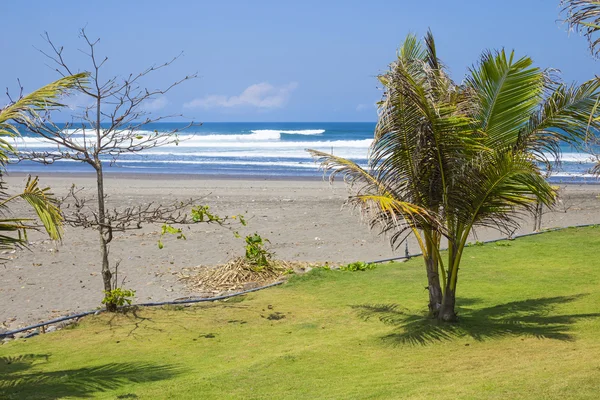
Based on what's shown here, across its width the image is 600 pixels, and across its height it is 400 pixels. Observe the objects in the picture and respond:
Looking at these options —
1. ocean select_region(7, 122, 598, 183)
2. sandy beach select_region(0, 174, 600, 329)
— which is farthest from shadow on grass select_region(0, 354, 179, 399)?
ocean select_region(7, 122, 598, 183)

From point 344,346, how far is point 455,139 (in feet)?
7.68

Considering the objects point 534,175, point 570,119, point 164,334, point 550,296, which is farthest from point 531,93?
point 164,334

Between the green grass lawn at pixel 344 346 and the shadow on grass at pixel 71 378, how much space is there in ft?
0.04

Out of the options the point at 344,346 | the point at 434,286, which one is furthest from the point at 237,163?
the point at 344,346

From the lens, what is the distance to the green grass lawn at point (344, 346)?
5504 mm

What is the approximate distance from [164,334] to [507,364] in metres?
3.91

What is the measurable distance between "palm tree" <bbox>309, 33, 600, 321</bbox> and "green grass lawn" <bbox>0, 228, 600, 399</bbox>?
2.96 feet

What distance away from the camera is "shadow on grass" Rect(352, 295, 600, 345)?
683 centimetres

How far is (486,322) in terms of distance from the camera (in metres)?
7.31

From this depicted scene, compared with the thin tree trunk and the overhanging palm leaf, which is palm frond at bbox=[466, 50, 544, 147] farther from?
the thin tree trunk

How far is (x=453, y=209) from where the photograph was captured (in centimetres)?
694

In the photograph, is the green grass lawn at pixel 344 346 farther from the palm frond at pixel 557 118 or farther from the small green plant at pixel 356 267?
the palm frond at pixel 557 118

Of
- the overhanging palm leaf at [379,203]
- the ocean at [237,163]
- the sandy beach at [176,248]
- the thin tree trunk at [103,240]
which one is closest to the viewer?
the overhanging palm leaf at [379,203]

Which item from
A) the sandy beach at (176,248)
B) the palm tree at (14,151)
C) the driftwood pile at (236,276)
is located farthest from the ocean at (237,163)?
the palm tree at (14,151)
